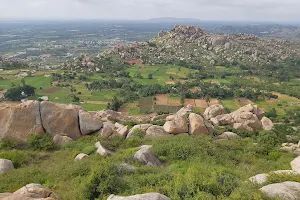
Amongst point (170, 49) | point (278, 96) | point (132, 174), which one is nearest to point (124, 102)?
point (278, 96)

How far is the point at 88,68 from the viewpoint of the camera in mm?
101562

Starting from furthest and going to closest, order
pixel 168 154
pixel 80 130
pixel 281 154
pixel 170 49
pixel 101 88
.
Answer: pixel 170 49
pixel 101 88
pixel 80 130
pixel 281 154
pixel 168 154

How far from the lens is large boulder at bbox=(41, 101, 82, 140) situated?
26.4 metres

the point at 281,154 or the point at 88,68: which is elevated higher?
the point at 281,154

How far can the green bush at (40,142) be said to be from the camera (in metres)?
23.9

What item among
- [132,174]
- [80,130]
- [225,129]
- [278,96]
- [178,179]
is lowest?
[278,96]

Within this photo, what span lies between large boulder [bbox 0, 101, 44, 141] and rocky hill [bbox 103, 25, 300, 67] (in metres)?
91.6

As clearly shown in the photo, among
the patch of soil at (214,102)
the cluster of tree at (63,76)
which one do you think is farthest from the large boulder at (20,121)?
the cluster of tree at (63,76)

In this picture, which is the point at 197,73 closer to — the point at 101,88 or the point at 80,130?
the point at 101,88

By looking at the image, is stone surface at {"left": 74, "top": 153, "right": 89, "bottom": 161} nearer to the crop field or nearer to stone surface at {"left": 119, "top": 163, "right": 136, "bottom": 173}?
stone surface at {"left": 119, "top": 163, "right": 136, "bottom": 173}

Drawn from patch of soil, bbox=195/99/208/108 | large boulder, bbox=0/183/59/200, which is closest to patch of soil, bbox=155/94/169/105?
patch of soil, bbox=195/99/208/108

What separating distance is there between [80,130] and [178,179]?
17334 millimetres

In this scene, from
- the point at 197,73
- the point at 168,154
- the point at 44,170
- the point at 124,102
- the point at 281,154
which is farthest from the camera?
the point at 197,73

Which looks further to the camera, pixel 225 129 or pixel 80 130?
pixel 225 129
